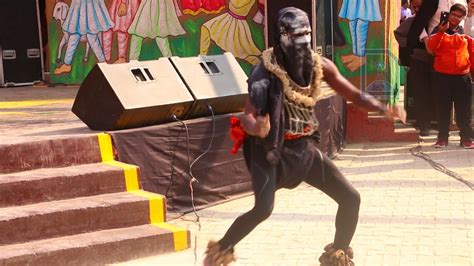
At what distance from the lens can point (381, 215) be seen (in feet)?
24.3

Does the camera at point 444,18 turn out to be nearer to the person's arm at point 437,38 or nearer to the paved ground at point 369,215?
the person's arm at point 437,38

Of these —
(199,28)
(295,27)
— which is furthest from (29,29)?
(295,27)

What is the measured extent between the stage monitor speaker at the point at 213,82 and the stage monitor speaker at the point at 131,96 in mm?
119

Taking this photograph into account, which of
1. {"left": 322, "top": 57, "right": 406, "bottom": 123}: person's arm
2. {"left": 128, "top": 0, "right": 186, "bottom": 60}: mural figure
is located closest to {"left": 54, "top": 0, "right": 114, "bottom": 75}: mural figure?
{"left": 128, "top": 0, "right": 186, "bottom": 60}: mural figure

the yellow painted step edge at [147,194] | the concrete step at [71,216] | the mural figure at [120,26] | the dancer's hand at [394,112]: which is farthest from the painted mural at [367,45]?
the dancer's hand at [394,112]

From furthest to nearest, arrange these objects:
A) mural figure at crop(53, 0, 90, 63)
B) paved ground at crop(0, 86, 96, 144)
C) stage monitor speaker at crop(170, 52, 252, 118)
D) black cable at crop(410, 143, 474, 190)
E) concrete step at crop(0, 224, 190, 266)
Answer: mural figure at crop(53, 0, 90, 63), black cable at crop(410, 143, 474, 190), stage monitor speaker at crop(170, 52, 252, 118), paved ground at crop(0, 86, 96, 144), concrete step at crop(0, 224, 190, 266)

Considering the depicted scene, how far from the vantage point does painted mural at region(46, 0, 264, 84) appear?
14453 mm

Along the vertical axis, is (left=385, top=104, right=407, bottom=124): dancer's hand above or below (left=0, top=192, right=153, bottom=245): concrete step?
above

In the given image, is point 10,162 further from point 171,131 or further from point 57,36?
point 57,36

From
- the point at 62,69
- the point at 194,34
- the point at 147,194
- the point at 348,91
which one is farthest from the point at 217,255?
the point at 62,69

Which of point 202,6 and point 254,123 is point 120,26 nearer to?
point 202,6

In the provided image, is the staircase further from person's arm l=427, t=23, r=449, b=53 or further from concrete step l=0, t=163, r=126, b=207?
person's arm l=427, t=23, r=449, b=53

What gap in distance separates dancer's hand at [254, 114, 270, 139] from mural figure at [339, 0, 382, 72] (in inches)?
327

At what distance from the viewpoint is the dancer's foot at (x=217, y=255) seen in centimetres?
524
